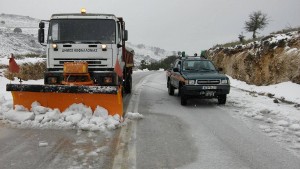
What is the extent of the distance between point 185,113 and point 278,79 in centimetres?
904

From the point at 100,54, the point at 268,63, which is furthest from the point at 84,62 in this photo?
the point at 268,63

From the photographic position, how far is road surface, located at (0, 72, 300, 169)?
5477 millimetres

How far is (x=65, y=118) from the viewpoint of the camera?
8508 mm

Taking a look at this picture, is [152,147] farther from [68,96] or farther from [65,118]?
[68,96]

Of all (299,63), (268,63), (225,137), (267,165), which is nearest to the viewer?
(267,165)

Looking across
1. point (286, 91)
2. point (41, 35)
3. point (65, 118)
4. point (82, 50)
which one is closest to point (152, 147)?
point (65, 118)

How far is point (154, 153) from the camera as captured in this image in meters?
Result: 6.06

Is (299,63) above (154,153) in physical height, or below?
above

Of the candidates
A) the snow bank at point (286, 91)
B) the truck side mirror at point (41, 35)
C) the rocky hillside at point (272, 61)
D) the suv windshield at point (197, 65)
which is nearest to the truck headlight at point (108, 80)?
the truck side mirror at point (41, 35)

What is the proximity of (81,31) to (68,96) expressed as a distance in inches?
94.5

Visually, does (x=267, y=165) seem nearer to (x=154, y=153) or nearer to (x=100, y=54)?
(x=154, y=153)

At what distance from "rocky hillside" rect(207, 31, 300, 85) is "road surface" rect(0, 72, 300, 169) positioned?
29.3 ft

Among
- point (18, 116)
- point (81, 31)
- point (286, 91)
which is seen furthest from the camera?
point (286, 91)

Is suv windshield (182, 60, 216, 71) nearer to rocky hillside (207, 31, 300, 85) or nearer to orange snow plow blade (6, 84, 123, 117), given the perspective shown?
rocky hillside (207, 31, 300, 85)
